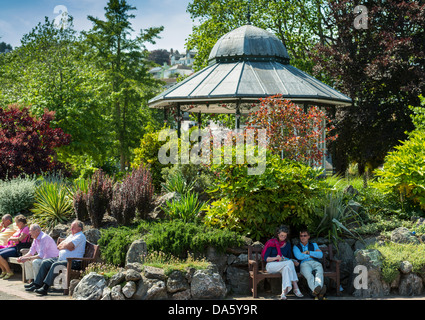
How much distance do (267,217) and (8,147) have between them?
26.1 feet

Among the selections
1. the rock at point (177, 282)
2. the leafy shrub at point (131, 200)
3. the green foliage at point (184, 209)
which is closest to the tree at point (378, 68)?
the green foliage at point (184, 209)

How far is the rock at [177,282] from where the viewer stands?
676 cm

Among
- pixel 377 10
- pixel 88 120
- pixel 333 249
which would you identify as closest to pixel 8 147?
pixel 88 120

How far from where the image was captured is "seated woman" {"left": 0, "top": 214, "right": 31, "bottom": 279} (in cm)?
858

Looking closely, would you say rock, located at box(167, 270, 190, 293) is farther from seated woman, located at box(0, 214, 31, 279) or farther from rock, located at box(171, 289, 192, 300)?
seated woman, located at box(0, 214, 31, 279)

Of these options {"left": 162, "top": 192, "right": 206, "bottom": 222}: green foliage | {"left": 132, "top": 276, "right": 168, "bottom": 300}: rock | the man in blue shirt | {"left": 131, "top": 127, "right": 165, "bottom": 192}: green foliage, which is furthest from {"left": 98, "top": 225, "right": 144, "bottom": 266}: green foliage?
{"left": 131, "top": 127, "right": 165, "bottom": 192}: green foliage

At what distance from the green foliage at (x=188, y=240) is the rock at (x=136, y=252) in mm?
101

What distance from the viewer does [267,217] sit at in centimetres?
792

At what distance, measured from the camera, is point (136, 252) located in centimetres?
759

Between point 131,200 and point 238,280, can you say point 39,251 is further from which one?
point 238,280

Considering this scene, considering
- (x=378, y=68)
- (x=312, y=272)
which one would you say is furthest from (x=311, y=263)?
(x=378, y=68)

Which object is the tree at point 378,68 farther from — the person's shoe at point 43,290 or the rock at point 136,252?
the person's shoe at point 43,290

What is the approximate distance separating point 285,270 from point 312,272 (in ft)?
1.59
